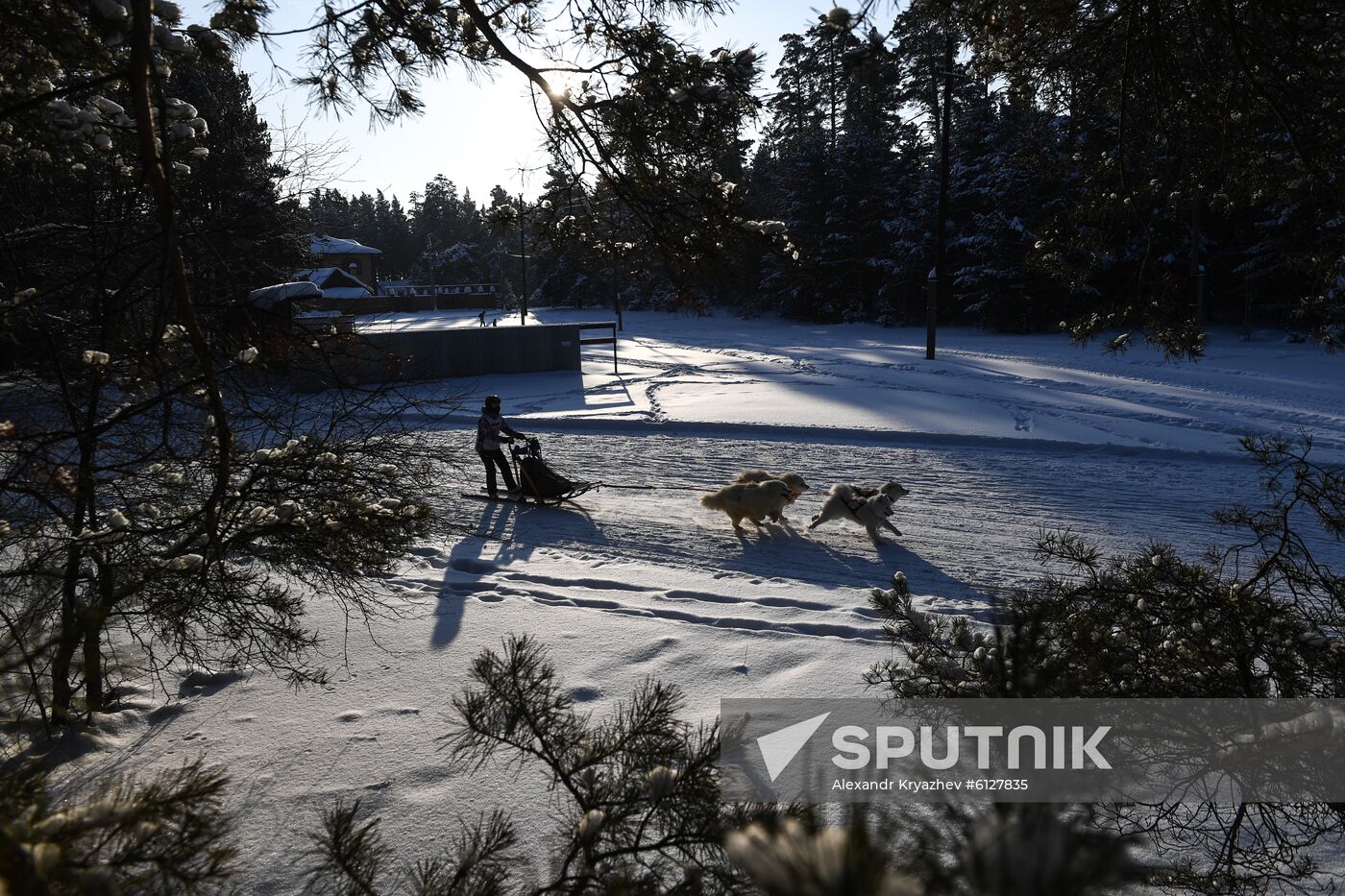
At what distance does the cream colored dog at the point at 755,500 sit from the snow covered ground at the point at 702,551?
28cm

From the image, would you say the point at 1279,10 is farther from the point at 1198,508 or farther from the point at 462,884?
the point at 1198,508

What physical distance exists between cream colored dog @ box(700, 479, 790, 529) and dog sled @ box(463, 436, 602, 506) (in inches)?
89.5

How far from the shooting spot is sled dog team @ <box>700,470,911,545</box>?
874cm

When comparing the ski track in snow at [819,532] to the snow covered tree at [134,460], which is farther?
the ski track in snow at [819,532]

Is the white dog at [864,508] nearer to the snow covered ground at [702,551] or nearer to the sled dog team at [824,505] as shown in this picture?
the sled dog team at [824,505]

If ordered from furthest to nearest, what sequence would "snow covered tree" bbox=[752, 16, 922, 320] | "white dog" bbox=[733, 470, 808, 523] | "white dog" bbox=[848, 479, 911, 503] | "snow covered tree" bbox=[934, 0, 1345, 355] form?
"snow covered tree" bbox=[752, 16, 922, 320]
"white dog" bbox=[733, 470, 808, 523]
"white dog" bbox=[848, 479, 911, 503]
"snow covered tree" bbox=[934, 0, 1345, 355]

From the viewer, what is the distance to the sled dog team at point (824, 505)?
28.7 ft

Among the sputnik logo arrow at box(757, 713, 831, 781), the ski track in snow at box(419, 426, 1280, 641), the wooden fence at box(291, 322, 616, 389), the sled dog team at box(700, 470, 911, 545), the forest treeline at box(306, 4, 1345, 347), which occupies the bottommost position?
the ski track in snow at box(419, 426, 1280, 641)

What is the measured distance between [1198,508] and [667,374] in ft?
52.0

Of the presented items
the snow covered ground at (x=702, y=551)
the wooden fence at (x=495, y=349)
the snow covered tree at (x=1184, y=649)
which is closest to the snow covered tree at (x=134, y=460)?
the snow covered ground at (x=702, y=551)

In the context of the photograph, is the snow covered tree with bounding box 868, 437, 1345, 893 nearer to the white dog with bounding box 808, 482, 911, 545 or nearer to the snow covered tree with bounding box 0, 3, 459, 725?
the snow covered tree with bounding box 0, 3, 459, 725

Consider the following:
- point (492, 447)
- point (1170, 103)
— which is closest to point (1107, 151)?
point (1170, 103)

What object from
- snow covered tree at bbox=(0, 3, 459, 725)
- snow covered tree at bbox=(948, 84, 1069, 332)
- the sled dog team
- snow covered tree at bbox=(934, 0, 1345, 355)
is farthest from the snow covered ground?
snow covered tree at bbox=(948, 84, 1069, 332)

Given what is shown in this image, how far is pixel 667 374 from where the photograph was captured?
940 inches
